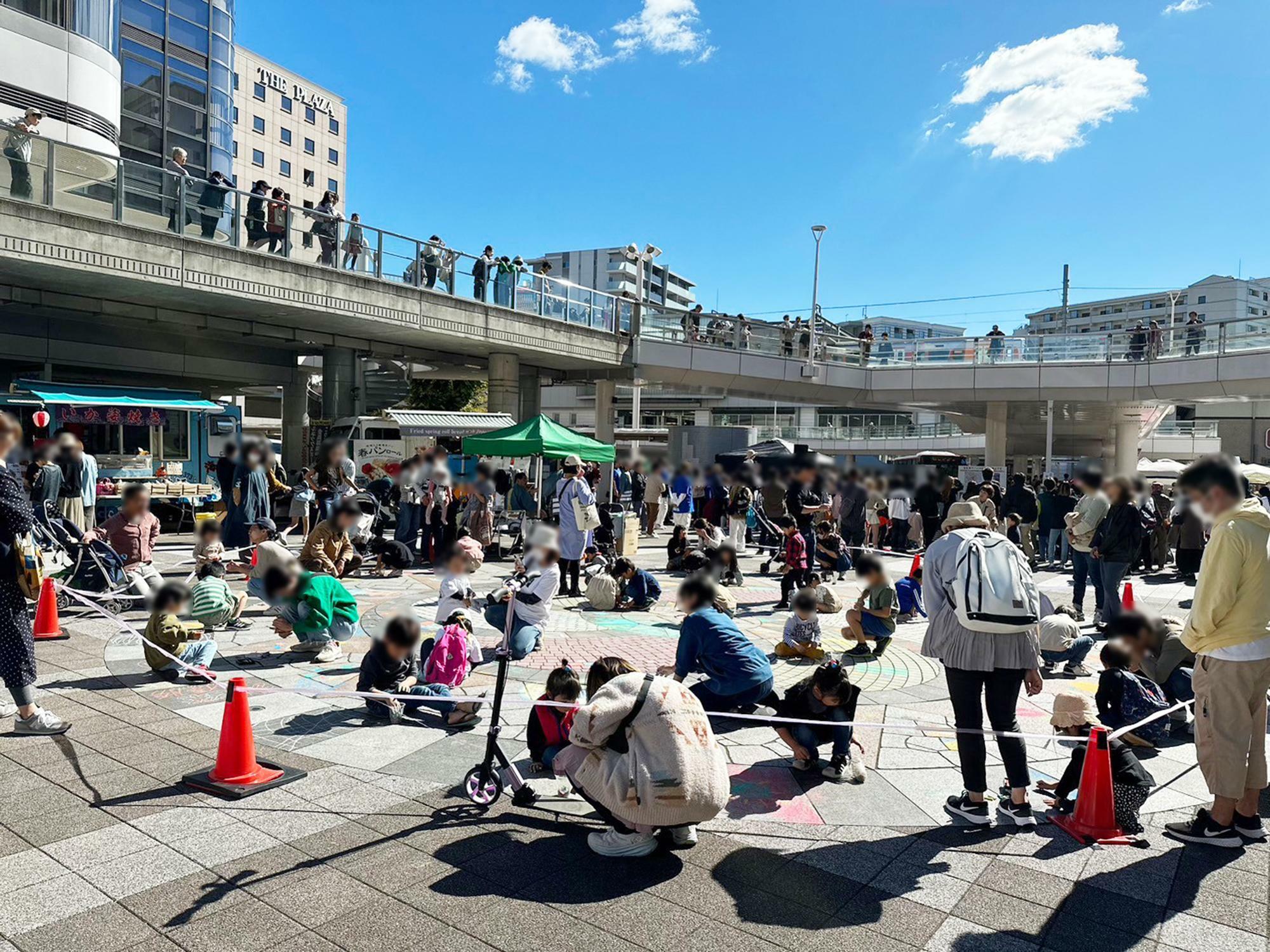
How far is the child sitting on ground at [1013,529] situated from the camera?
11.3 meters

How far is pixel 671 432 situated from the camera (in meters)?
24.0

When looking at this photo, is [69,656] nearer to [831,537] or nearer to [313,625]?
[313,625]

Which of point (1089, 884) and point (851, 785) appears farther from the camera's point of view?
point (851, 785)

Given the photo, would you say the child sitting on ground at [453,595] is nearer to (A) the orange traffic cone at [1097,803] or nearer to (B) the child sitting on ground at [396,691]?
(B) the child sitting on ground at [396,691]

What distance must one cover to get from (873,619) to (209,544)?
20.0ft

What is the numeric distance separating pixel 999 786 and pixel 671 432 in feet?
62.9

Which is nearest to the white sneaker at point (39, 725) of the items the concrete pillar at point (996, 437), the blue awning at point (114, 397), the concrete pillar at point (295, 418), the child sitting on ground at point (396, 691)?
the child sitting on ground at point (396, 691)

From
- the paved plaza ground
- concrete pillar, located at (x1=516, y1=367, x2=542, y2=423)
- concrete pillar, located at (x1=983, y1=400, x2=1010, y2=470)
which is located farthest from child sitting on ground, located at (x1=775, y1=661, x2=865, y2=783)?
concrete pillar, located at (x1=983, y1=400, x2=1010, y2=470)

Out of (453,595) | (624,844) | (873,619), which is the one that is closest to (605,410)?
(873,619)

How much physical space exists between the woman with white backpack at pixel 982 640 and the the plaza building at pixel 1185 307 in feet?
299

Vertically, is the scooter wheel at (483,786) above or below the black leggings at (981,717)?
below

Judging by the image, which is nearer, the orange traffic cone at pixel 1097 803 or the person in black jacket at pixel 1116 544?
the orange traffic cone at pixel 1097 803

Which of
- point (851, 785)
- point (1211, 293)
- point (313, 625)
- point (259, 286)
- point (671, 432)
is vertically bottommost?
point (851, 785)

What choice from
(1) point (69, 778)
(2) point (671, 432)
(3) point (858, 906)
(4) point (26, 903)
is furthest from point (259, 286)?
(3) point (858, 906)
